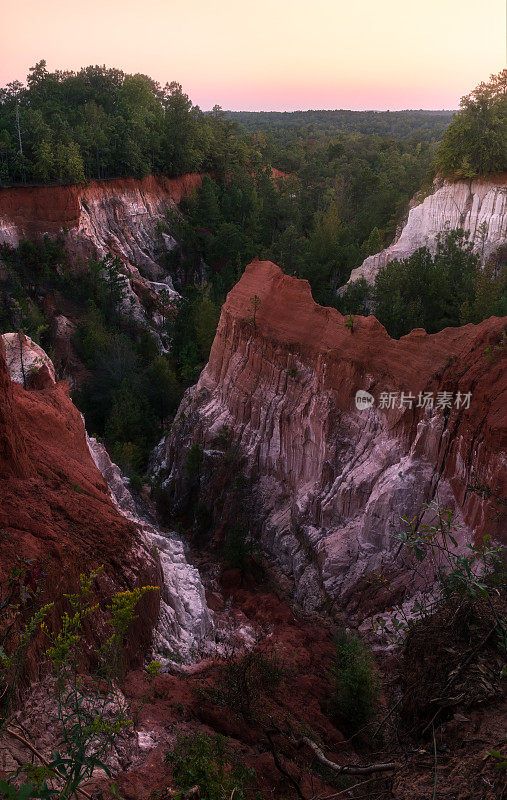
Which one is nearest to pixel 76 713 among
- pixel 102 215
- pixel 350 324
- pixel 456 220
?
pixel 350 324

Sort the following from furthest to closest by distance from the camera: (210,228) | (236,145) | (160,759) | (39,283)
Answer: (236,145)
(210,228)
(39,283)
(160,759)

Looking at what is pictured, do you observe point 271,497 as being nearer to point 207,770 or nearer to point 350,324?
point 350,324

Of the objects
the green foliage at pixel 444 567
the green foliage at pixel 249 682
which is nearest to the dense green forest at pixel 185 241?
the green foliage at pixel 444 567

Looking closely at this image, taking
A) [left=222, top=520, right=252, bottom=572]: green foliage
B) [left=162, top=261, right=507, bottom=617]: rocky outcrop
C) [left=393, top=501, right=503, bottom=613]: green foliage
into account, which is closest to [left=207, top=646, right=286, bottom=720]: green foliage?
[left=393, top=501, right=503, bottom=613]: green foliage

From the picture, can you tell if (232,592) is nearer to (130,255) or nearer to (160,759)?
(160,759)

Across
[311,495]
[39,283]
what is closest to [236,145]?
[39,283]
